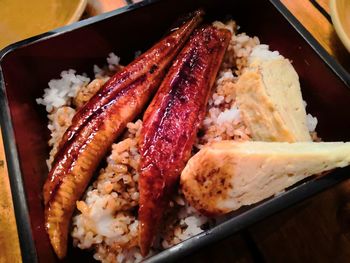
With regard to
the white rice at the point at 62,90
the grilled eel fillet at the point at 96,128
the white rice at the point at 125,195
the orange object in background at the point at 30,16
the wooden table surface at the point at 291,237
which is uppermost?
the orange object in background at the point at 30,16

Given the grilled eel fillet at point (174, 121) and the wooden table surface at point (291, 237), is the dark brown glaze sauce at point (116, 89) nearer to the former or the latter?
the grilled eel fillet at point (174, 121)

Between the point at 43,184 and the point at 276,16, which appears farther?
the point at 276,16

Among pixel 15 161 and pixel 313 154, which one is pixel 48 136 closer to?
pixel 15 161

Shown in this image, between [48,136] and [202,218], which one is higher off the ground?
[48,136]

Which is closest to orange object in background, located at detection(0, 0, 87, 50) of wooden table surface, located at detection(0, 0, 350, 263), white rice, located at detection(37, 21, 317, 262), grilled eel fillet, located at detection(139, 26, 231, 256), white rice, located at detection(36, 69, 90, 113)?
white rice, located at detection(36, 69, 90, 113)

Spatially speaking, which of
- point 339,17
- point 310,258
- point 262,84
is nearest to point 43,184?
point 262,84

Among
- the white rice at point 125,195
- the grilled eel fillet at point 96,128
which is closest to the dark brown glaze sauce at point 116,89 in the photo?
the grilled eel fillet at point 96,128

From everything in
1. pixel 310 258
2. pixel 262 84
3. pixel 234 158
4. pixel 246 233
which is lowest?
pixel 310 258
